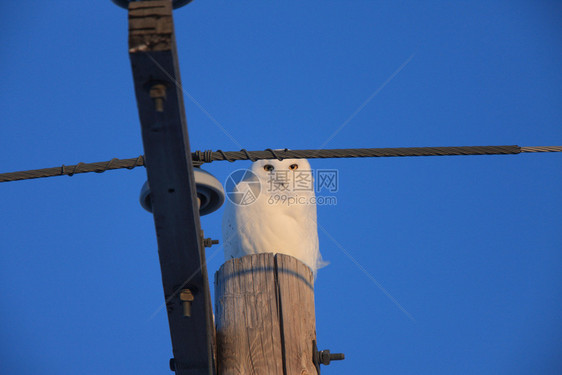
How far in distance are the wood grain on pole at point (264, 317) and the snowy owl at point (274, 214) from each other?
5.46ft

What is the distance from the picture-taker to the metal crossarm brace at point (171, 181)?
1.83 m

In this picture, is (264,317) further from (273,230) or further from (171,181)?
(273,230)

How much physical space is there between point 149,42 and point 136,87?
5.8 inches

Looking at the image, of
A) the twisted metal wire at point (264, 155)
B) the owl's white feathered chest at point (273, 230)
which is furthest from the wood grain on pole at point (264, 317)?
the owl's white feathered chest at point (273, 230)

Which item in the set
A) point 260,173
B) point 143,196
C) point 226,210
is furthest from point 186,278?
point 260,173

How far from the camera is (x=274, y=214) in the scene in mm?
4949

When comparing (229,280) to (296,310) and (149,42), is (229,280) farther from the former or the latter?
(149,42)

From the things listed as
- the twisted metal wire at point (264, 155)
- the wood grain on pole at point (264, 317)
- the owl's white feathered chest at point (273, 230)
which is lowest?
the wood grain on pole at point (264, 317)

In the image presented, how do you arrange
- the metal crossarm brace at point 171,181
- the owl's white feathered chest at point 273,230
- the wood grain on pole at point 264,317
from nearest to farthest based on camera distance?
1. the metal crossarm brace at point 171,181
2. the wood grain on pole at point 264,317
3. the owl's white feathered chest at point 273,230

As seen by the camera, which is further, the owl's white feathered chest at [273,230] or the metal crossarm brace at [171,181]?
the owl's white feathered chest at [273,230]

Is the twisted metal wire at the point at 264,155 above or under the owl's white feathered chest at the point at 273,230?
under

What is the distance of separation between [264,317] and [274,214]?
2.23m

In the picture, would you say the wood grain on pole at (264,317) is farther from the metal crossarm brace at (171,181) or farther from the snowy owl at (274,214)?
the snowy owl at (274,214)

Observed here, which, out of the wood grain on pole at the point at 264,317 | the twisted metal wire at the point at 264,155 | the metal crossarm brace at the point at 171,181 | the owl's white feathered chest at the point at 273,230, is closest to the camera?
the metal crossarm brace at the point at 171,181
